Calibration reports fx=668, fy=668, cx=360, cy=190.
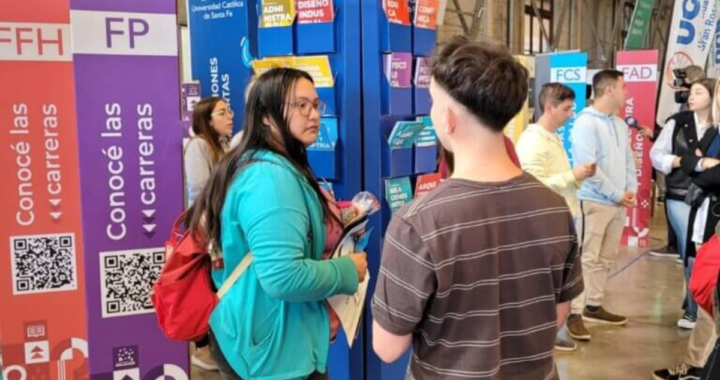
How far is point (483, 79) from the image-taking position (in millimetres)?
1139

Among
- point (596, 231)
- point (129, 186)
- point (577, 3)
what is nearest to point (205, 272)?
point (129, 186)

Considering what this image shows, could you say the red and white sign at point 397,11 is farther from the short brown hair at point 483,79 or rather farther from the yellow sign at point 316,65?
the short brown hair at point 483,79

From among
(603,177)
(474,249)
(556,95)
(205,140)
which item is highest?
(556,95)

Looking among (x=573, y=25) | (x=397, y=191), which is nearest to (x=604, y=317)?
(x=397, y=191)

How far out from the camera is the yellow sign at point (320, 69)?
2.53m

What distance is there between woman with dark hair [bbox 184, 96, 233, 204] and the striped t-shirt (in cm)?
274

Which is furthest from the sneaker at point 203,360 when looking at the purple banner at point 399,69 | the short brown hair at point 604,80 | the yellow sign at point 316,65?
the short brown hair at point 604,80

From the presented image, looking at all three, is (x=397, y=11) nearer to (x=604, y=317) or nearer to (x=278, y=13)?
(x=278, y=13)

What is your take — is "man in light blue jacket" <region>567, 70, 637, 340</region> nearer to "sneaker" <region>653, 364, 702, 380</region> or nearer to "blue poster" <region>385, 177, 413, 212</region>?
"sneaker" <region>653, 364, 702, 380</region>

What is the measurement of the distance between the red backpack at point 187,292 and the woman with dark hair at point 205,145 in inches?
82.6

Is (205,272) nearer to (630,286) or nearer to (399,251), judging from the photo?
(399,251)

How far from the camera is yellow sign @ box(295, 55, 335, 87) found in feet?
8.29

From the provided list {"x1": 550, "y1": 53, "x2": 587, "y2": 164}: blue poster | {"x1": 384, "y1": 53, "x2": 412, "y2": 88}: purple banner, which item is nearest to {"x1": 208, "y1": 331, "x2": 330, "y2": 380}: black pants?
{"x1": 384, "y1": 53, "x2": 412, "y2": 88}: purple banner

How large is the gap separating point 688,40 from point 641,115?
41.7 inches
